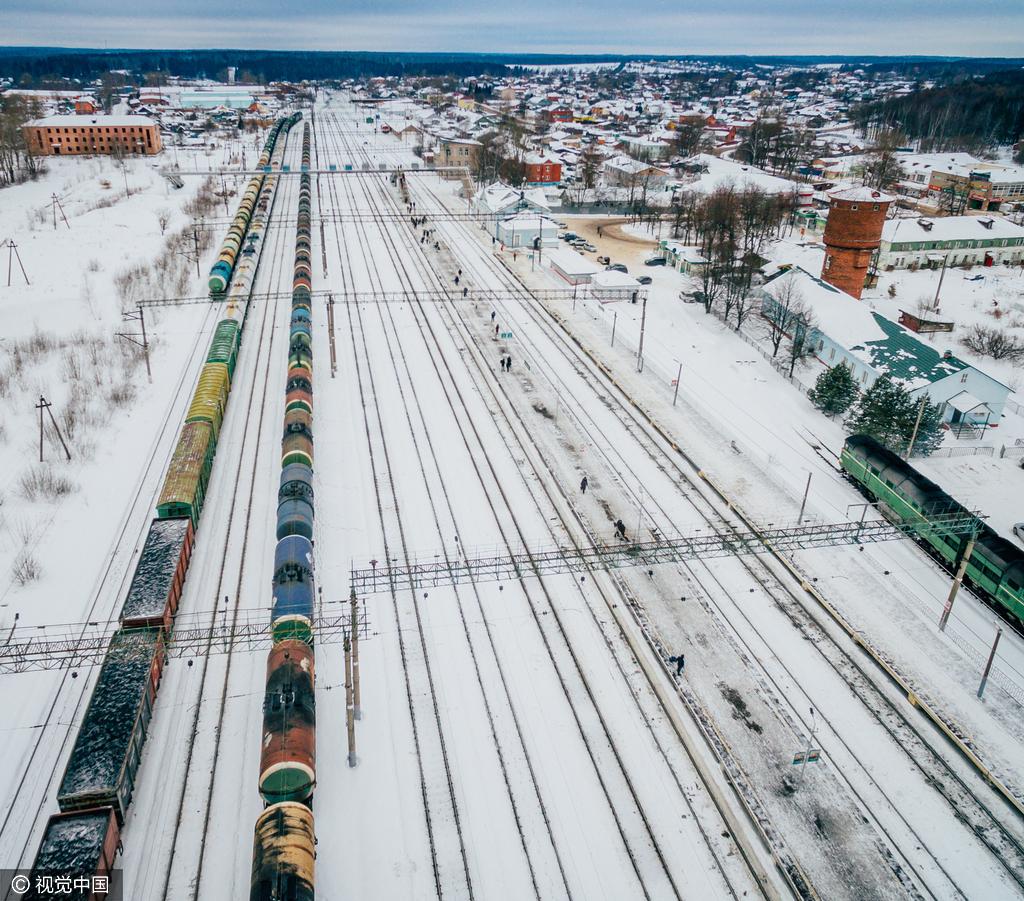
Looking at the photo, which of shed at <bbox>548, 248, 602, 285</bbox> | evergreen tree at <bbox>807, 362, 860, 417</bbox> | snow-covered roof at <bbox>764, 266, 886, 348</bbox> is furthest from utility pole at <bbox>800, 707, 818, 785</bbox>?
shed at <bbox>548, 248, 602, 285</bbox>

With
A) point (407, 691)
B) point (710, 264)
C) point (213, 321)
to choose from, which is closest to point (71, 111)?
point (213, 321)

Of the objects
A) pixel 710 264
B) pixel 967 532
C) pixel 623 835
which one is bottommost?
pixel 623 835

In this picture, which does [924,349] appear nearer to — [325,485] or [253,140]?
[325,485]

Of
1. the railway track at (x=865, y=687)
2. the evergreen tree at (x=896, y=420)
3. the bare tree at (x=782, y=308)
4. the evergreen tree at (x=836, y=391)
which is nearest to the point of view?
the railway track at (x=865, y=687)

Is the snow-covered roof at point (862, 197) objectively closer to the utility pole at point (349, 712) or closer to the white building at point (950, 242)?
the white building at point (950, 242)

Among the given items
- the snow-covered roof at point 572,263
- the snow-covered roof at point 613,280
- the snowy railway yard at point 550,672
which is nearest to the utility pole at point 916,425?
the snowy railway yard at point 550,672
